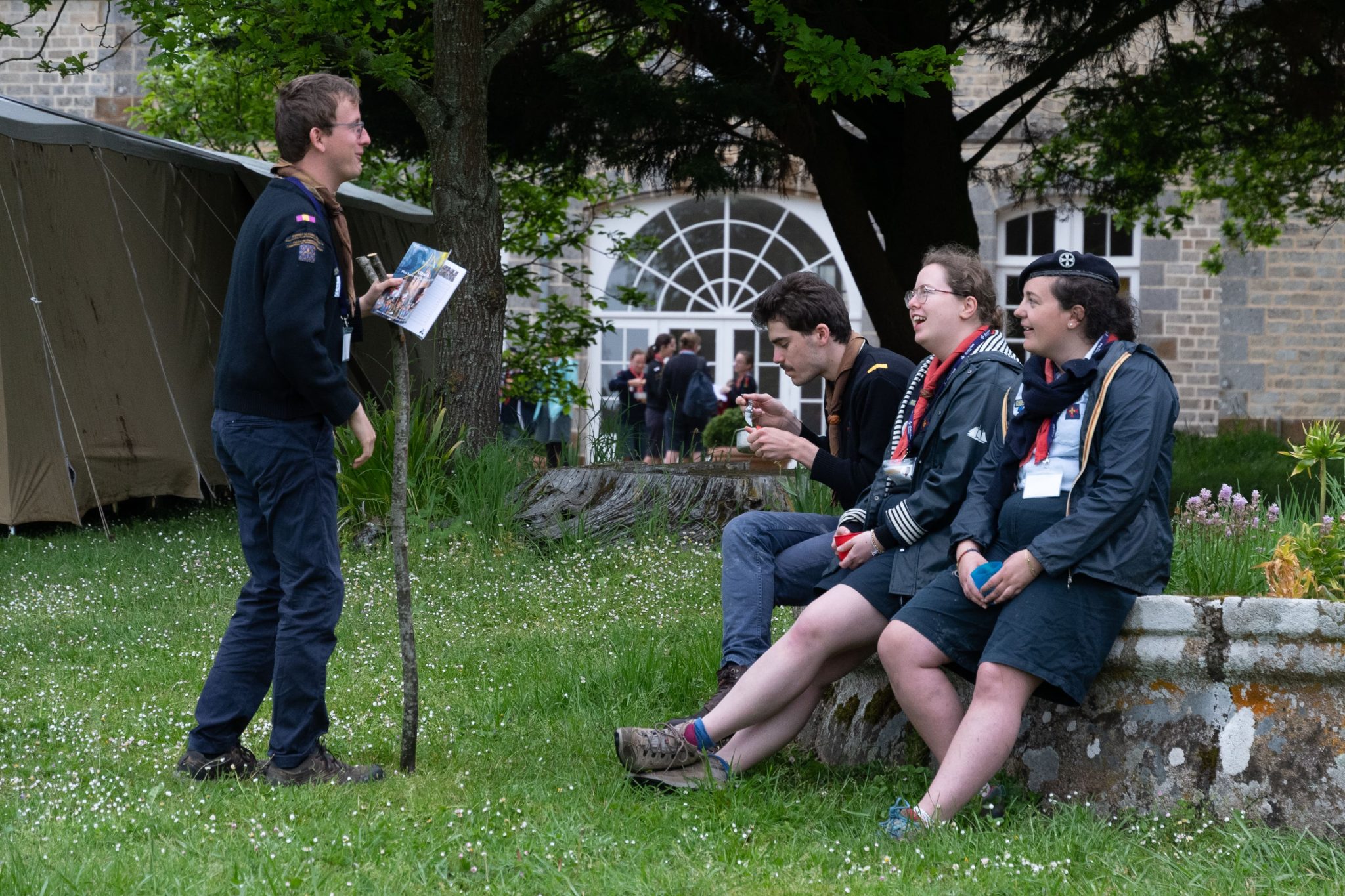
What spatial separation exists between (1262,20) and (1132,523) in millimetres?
6868

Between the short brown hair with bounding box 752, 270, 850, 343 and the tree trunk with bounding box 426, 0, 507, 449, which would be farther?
the tree trunk with bounding box 426, 0, 507, 449

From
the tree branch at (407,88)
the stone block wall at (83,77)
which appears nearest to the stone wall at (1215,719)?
the tree branch at (407,88)

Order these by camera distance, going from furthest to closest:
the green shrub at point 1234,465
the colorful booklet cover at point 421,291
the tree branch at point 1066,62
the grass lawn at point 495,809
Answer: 1. the green shrub at point 1234,465
2. the tree branch at point 1066,62
3. the colorful booklet cover at point 421,291
4. the grass lawn at point 495,809

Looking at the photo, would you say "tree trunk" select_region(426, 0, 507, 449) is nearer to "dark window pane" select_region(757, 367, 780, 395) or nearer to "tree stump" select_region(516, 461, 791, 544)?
"tree stump" select_region(516, 461, 791, 544)

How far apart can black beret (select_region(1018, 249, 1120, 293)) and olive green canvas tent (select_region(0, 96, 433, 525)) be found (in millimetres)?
6643

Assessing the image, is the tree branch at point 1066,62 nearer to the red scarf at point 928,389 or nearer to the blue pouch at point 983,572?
the red scarf at point 928,389

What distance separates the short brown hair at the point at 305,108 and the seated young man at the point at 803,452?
1172mm

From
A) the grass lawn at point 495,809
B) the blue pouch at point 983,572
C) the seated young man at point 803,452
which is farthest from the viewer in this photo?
the seated young man at point 803,452

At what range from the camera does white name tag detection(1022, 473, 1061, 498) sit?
3.05 m

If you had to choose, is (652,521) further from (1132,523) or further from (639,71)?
(1132,523)

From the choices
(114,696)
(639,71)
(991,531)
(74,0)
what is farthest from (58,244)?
(74,0)

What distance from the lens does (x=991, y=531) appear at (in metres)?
3.15

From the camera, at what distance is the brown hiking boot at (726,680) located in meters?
3.56

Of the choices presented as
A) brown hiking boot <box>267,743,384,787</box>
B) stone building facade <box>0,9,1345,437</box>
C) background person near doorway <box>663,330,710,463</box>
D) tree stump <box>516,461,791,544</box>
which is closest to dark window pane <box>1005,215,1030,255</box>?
stone building facade <box>0,9,1345,437</box>
